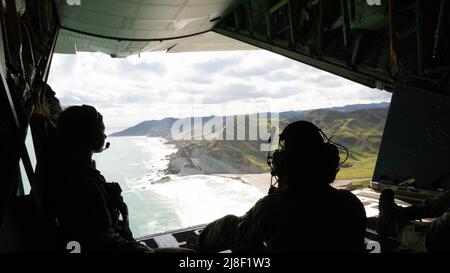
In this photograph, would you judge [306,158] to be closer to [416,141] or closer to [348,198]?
[348,198]

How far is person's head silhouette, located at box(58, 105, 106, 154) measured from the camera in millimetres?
1432

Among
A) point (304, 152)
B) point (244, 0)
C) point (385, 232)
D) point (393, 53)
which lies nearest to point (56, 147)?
point (304, 152)

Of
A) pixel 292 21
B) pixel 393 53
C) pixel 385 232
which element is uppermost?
pixel 292 21

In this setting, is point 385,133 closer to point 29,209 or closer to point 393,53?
point 393,53

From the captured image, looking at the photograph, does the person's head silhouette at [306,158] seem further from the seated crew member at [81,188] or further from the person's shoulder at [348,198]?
the seated crew member at [81,188]

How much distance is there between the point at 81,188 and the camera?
4.42 ft

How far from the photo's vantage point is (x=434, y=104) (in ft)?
11.5

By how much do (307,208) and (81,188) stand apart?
89 centimetres

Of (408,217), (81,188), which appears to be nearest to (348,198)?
(81,188)

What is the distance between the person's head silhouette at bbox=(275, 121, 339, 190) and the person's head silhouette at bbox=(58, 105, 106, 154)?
2.76ft

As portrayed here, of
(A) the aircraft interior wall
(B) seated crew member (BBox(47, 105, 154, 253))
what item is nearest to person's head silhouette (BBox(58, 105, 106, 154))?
(B) seated crew member (BBox(47, 105, 154, 253))

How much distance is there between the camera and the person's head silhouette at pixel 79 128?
4.70 feet

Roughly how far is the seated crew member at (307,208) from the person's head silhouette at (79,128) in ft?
2.55
